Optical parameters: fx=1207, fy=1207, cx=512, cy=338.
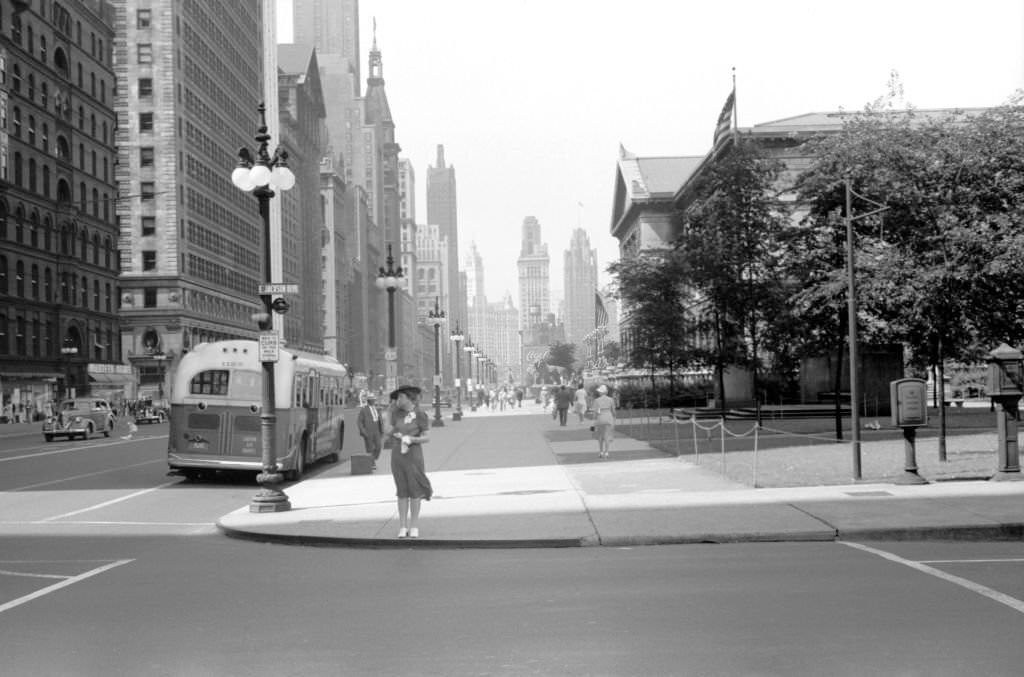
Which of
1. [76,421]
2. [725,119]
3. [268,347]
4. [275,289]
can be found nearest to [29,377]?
[76,421]

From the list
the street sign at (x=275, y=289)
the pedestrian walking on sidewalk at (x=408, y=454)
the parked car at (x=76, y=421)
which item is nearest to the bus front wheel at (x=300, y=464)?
the street sign at (x=275, y=289)

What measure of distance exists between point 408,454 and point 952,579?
6446mm

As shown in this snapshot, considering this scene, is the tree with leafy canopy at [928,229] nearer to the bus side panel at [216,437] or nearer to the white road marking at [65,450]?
the bus side panel at [216,437]

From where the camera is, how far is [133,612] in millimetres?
9898

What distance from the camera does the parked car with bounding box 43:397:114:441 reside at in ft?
162

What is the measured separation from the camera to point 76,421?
4956 centimetres

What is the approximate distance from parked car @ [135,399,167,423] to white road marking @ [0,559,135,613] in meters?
68.6

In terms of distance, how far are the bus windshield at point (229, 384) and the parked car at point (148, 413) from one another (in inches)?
2254

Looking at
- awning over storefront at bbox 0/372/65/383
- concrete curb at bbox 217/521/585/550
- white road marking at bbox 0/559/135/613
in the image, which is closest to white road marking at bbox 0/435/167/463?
concrete curb at bbox 217/521/585/550

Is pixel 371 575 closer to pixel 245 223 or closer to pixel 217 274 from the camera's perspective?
pixel 217 274

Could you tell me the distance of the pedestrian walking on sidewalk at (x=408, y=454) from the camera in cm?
1433

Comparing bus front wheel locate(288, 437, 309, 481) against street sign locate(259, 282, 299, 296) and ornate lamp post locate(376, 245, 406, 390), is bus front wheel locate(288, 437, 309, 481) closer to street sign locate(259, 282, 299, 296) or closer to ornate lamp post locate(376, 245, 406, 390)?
street sign locate(259, 282, 299, 296)

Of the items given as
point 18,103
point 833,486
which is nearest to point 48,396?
point 18,103

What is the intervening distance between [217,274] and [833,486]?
100735 mm
